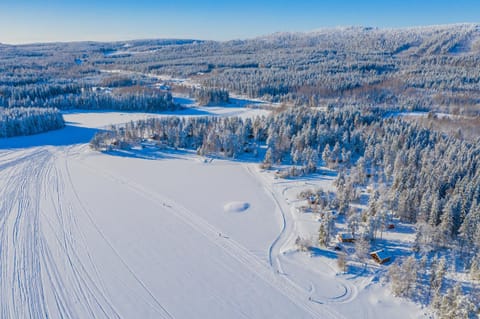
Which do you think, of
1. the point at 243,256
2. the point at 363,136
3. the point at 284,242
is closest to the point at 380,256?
the point at 284,242

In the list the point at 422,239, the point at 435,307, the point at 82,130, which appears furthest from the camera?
the point at 82,130

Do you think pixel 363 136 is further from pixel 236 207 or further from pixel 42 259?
pixel 42 259

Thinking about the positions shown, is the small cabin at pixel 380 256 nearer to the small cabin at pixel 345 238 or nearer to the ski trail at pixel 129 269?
the small cabin at pixel 345 238

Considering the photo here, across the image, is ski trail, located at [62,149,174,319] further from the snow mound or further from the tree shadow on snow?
the tree shadow on snow

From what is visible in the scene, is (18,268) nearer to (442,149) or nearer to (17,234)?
(17,234)

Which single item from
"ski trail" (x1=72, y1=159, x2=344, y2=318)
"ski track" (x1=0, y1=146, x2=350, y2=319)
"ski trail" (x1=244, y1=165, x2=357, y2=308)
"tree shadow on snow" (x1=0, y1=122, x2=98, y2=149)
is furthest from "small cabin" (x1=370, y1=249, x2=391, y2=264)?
"tree shadow on snow" (x1=0, y1=122, x2=98, y2=149)

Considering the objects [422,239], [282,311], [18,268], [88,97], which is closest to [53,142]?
[88,97]

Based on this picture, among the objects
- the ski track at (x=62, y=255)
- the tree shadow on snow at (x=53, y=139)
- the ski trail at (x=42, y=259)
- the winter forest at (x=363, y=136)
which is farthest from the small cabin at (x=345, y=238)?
the tree shadow on snow at (x=53, y=139)
